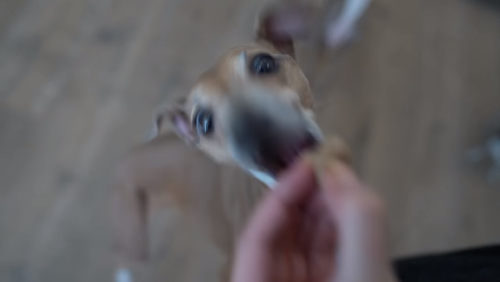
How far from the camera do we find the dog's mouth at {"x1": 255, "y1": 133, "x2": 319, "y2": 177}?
95 centimetres

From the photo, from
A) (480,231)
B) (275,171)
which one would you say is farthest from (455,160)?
(275,171)

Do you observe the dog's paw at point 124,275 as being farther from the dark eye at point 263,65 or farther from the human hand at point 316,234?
the human hand at point 316,234

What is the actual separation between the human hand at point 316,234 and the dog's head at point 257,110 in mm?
186

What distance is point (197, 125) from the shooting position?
120 centimetres

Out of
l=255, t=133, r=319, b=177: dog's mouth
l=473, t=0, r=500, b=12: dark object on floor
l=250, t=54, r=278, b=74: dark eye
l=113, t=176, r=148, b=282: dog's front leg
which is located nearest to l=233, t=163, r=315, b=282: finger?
l=255, t=133, r=319, b=177: dog's mouth

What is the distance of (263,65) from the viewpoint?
1.11 metres

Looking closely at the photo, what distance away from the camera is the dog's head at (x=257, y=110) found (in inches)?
38.1

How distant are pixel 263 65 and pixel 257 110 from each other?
14 cm

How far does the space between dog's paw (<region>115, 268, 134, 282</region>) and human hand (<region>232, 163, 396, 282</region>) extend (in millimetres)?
1090

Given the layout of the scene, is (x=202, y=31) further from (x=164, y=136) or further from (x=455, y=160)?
(x=455, y=160)

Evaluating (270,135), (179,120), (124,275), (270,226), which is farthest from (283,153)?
(124,275)

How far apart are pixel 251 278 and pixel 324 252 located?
16 cm

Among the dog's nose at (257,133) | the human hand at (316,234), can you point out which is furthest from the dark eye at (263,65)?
the human hand at (316,234)

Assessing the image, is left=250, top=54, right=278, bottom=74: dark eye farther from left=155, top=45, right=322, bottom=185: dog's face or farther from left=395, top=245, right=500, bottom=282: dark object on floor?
left=395, top=245, right=500, bottom=282: dark object on floor
